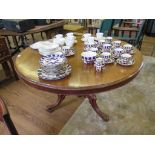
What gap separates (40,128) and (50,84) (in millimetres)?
762

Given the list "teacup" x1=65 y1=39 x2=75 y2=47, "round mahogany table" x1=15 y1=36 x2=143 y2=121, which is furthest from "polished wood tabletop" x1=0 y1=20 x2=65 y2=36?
"round mahogany table" x1=15 y1=36 x2=143 y2=121

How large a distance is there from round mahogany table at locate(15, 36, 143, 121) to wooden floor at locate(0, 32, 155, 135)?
2.13ft

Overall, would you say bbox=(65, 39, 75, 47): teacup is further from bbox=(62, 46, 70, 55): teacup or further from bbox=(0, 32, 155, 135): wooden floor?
bbox=(0, 32, 155, 135): wooden floor

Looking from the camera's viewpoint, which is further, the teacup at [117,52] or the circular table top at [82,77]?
the teacup at [117,52]

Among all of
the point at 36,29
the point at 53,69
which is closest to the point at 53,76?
the point at 53,69

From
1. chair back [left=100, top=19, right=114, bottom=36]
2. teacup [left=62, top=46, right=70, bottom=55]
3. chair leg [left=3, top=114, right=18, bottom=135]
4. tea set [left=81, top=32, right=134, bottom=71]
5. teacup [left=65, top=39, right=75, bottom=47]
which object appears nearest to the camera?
chair leg [left=3, top=114, right=18, bottom=135]

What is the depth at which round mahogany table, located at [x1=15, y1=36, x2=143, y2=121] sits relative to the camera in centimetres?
99

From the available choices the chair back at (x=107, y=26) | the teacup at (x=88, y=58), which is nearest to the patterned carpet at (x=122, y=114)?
the teacup at (x=88, y=58)

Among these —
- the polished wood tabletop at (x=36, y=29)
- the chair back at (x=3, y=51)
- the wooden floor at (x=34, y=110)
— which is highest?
the polished wood tabletop at (x=36, y=29)

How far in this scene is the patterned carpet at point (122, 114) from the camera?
1.51 metres

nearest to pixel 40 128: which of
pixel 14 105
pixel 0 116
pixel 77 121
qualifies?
pixel 77 121

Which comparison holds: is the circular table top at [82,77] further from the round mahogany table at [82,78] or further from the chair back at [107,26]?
the chair back at [107,26]
